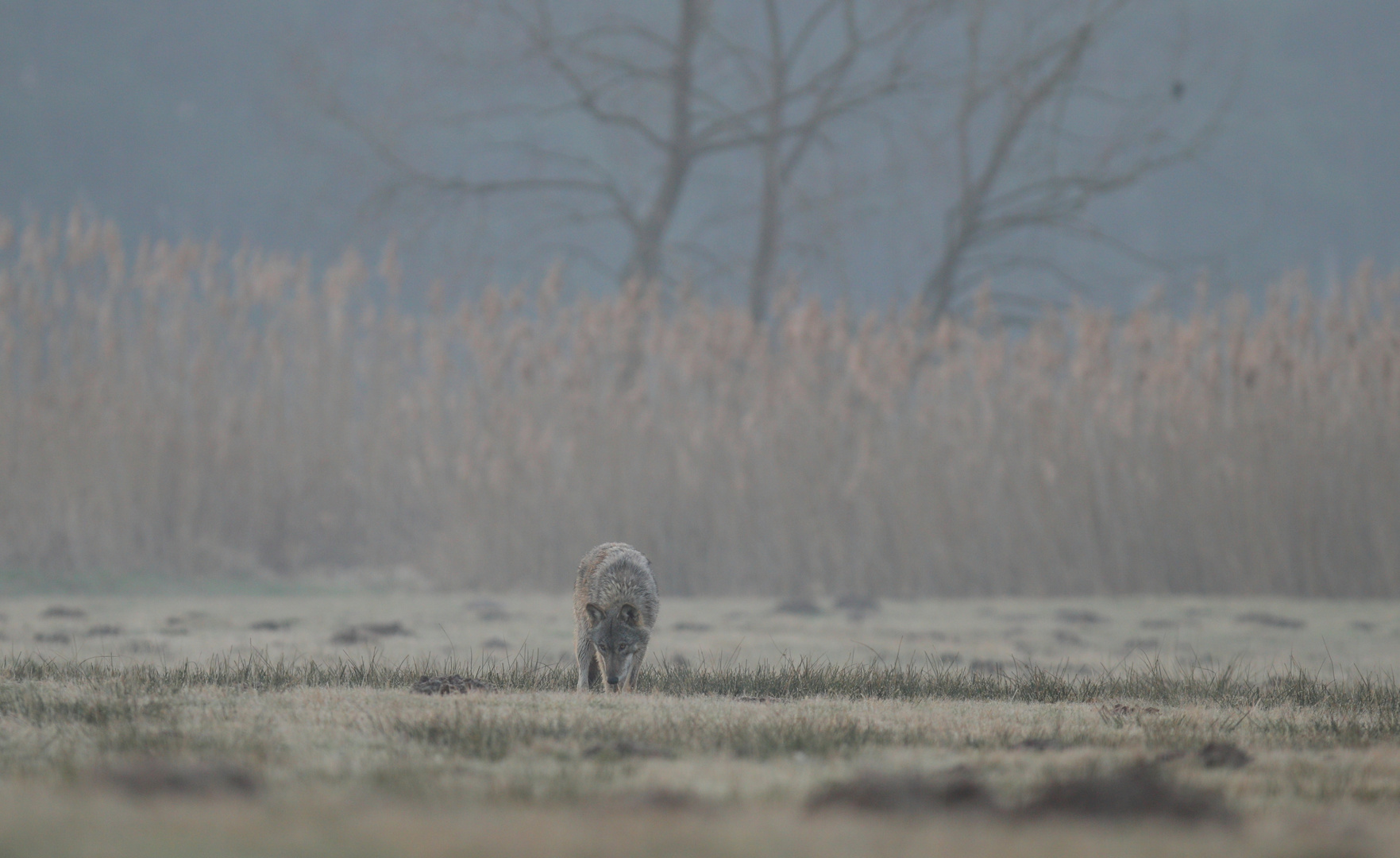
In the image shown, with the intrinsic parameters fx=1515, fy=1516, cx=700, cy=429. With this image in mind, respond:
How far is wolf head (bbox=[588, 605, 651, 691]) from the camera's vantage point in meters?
4.64

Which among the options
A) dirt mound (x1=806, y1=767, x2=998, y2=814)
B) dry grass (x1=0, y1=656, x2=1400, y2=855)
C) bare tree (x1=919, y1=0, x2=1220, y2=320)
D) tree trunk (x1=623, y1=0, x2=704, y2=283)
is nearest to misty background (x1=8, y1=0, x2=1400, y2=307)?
tree trunk (x1=623, y1=0, x2=704, y2=283)


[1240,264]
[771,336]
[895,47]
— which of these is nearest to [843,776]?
[771,336]

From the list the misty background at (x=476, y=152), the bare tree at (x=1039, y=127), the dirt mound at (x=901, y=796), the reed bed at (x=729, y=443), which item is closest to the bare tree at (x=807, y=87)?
the misty background at (x=476, y=152)

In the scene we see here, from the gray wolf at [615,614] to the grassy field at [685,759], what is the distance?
15 cm

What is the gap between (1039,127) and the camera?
16.1 metres

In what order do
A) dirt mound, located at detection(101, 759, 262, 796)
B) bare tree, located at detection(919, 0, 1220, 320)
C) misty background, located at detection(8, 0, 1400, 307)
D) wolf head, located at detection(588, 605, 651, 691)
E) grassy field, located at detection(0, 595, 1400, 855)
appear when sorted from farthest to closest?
misty background, located at detection(8, 0, 1400, 307) → bare tree, located at detection(919, 0, 1220, 320) → wolf head, located at detection(588, 605, 651, 691) → dirt mound, located at detection(101, 759, 262, 796) → grassy field, located at detection(0, 595, 1400, 855)

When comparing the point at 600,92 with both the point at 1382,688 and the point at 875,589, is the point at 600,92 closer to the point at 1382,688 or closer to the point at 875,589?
the point at 875,589

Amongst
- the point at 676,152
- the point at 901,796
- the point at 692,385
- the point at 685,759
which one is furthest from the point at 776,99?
the point at 901,796

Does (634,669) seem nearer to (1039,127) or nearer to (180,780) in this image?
(180,780)

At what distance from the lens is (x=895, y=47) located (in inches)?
643

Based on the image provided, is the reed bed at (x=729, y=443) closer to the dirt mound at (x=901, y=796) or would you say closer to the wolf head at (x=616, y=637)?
the wolf head at (x=616, y=637)

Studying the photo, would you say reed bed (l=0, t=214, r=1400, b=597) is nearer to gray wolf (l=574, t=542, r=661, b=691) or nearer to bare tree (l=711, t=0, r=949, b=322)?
bare tree (l=711, t=0, r=949, b=322)

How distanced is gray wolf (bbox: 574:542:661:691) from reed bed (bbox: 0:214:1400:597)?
19.7 ft

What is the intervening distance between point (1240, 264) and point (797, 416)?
1844cm
